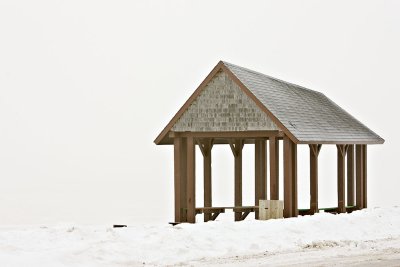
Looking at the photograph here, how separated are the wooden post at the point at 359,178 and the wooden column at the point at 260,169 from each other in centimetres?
404

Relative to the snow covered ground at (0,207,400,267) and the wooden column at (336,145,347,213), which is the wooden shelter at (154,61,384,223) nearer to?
the wooden column at (336,145,347,213)

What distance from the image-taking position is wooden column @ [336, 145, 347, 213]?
3384 cm

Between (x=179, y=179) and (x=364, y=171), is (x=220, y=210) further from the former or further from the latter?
(x=364, y=171)

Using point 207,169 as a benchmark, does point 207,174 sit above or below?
below

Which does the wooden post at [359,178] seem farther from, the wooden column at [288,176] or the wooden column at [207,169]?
the wooden column at [288,176]

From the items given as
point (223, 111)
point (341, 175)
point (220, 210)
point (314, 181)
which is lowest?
point (220, 210)

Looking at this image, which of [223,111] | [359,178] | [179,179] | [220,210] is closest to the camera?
[223,111]

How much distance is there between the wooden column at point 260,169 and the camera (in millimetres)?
34625

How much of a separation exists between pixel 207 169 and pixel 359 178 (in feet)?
21.9

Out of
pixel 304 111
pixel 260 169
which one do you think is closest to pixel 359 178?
pixel 260 169

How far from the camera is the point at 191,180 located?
29.6 meters

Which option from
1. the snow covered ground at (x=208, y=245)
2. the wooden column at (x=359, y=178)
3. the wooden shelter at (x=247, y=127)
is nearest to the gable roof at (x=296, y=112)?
the wooden shelter at (x=247, y=127)

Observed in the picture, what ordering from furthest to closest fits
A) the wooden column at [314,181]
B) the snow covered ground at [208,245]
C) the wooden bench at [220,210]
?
the wooden column at [314,181], the wooden bench at [220,210], the snow covered ground at [208,245]

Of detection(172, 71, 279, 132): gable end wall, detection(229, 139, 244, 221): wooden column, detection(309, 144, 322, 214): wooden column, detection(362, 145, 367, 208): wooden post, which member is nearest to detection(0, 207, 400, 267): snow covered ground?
detection(172, 71, 279, 132): gable end wall
